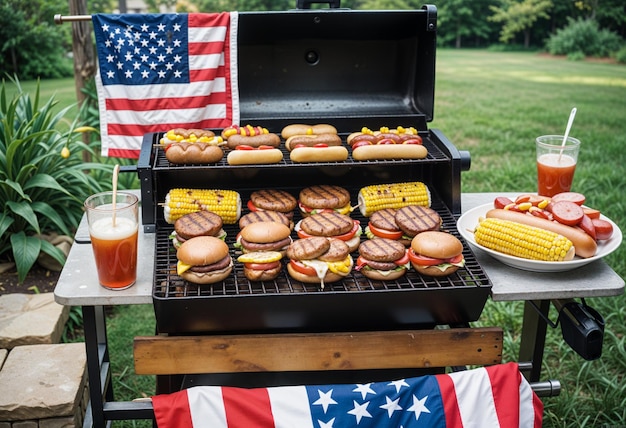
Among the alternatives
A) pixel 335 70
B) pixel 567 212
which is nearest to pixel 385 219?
pixel 567 212

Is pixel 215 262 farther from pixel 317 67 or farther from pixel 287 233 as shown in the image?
pixel 317 67

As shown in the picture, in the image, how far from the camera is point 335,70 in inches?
151

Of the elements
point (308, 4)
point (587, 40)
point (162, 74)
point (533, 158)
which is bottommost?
point (533, 158)

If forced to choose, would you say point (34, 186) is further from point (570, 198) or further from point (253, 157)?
point (570, 198)

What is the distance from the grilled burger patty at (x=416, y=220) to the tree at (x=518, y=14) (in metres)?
25.9

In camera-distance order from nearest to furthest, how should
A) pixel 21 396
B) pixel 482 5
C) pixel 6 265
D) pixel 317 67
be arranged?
pixel 21 396
pixel 317 67
pixel 6 265
pixel 482 5

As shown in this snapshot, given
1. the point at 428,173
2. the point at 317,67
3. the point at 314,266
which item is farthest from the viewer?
the point at 317,67

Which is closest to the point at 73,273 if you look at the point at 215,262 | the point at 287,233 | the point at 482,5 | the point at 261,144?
the point at 215,262

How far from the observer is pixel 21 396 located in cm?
319

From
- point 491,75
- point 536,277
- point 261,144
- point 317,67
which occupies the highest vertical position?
point 317,67

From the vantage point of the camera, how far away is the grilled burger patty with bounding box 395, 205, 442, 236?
277cm

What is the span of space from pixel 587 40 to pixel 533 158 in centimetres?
1881

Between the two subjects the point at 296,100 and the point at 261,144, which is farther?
the point at 296,100

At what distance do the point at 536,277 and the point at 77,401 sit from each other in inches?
93.8
